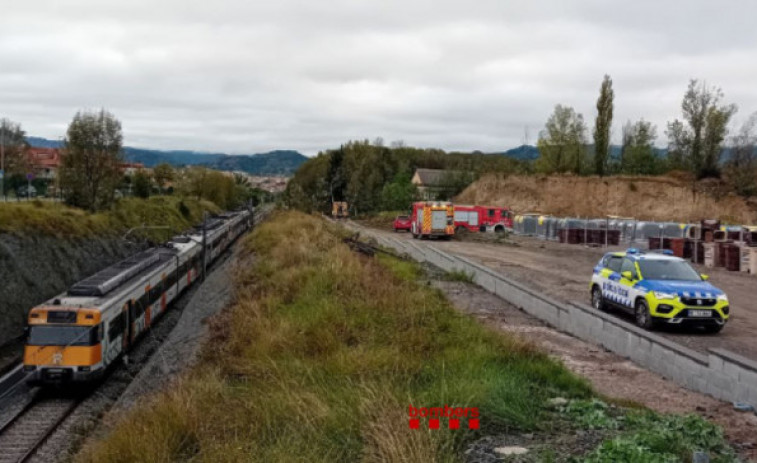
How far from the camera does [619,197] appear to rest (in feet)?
206

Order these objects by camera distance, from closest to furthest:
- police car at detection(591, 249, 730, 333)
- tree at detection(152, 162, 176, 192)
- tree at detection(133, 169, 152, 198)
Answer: police car at detection(591, 249, 730, 333)
tree at detection(133, 169, 152, 198)
tree at detection(152, 162, 176, 192)

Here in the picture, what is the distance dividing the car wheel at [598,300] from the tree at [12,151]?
2400 inches

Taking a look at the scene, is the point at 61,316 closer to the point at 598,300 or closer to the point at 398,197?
the point at 598,300

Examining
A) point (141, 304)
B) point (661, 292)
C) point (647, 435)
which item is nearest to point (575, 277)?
point (661, 292)

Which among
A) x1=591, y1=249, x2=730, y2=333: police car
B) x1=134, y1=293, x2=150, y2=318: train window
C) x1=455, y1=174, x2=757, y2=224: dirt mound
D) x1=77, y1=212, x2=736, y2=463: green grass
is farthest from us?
x1=455, y1=174, x2=757, y2=224: dirt mound

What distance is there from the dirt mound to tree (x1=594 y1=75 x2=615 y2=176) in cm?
433

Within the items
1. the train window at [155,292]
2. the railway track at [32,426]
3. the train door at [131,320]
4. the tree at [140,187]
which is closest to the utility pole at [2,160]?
the tree at [140,187]

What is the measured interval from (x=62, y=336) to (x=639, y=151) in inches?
3177

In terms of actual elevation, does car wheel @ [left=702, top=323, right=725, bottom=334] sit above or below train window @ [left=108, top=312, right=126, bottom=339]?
above

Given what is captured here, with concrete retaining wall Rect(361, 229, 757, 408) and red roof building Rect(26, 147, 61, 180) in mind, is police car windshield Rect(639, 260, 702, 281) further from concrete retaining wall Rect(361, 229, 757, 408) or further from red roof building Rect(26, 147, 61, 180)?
red roof building Rect(26, 147, 61, 180)

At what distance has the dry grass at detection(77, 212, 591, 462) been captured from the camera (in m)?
6.10

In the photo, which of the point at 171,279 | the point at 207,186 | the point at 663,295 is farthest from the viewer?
the point at 207,186

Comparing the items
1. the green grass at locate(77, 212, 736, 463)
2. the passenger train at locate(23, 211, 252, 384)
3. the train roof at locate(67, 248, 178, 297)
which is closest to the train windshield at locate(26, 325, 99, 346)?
the passenger train at locate(23, 211, 252, 384)

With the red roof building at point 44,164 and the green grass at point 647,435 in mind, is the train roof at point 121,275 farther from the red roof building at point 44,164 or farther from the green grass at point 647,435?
the red roof building at point 44,164
